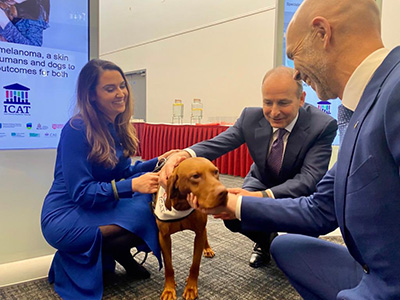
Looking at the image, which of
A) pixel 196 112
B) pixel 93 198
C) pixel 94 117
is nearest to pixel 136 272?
pixel 93 198

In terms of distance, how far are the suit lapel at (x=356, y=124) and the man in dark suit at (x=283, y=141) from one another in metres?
0.76

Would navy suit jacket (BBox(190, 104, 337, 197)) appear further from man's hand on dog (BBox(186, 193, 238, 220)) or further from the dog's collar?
man's hand on dog (BBox(186, 193, 238, 220))

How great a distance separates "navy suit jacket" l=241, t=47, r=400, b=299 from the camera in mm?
783

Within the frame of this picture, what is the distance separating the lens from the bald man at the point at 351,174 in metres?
0.80

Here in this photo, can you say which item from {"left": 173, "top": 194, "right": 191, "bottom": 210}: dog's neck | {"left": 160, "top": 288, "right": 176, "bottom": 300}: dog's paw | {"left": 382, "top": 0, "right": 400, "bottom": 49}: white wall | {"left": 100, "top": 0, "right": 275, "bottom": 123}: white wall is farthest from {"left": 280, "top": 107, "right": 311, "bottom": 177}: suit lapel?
{"left": 100, "top": 0, "right": 275, "bottom": 123}: white wall

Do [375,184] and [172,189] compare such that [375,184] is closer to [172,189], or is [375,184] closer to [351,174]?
[351,174]

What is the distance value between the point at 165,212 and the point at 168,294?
0.46 metres

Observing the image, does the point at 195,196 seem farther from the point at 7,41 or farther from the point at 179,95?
the point at 179,95

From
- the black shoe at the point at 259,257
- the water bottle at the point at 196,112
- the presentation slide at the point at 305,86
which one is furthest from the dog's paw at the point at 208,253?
the water bottle at the point at 196,112

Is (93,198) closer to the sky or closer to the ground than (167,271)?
closer to the sky

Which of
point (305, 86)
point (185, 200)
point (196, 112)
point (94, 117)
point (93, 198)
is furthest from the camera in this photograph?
point (196, 112)

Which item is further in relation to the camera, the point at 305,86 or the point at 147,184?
the point at 305,86

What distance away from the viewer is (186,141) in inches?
233

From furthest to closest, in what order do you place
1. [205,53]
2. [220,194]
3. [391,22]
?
[205,53] → [391,22] → [220,194]
